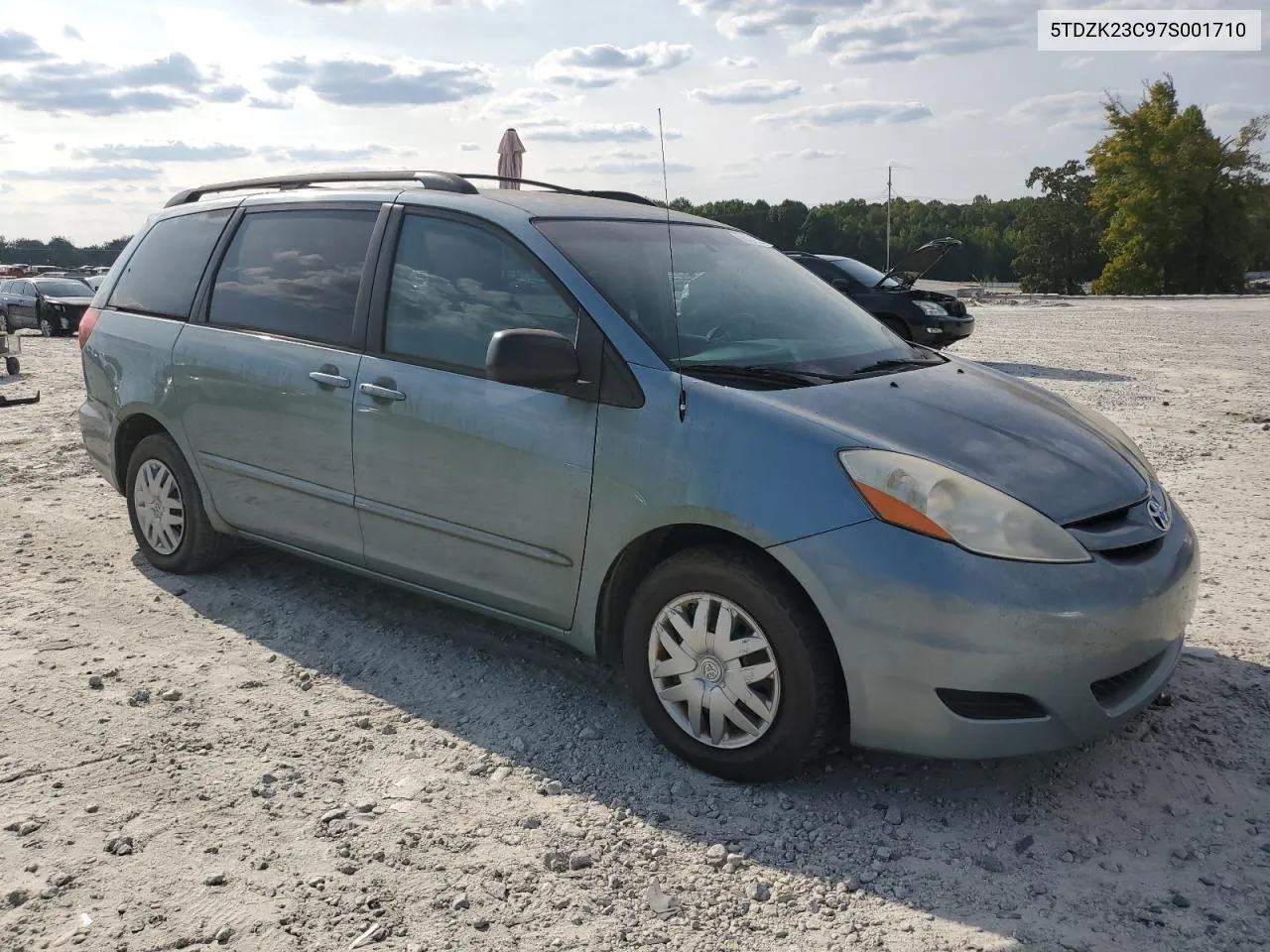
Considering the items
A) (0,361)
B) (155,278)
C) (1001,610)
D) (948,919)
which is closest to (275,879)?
(948,919)

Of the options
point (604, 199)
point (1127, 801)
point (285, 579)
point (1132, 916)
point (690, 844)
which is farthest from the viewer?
point (285, 579)

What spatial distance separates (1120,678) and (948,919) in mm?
919

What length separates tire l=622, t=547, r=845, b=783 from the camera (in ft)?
10.4

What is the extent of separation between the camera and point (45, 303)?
2547 centimetres

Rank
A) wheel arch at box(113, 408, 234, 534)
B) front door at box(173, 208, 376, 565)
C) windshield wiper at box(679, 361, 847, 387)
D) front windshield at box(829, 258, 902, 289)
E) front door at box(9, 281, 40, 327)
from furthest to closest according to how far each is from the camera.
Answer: front door at box(9, 281, 40, 327)
front windshield at box(829, 258, 902, 289)
wheel arch at box(113, 408, 234, 534)
front door at box(173, 208, 376, 565)
windshield wiper at box(679, 361, 847, 387)

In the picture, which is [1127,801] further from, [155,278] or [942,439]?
[155,278]

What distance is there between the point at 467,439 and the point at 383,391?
473 mm

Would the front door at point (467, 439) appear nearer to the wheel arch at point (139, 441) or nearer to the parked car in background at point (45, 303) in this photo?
the wheel arch at point (139, 441)

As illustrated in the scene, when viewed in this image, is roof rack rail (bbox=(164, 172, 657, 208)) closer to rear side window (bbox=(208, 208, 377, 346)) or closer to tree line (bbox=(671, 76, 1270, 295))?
rear side window (bbox=(208, 208, 377, 346))

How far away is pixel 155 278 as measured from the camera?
5.39 metres

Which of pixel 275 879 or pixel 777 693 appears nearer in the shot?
pixel 275 879

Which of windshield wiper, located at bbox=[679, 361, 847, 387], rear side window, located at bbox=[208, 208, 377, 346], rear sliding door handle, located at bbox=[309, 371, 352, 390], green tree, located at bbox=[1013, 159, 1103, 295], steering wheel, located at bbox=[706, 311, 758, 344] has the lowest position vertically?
rear sliding door handle, located at bbox=[309, 371, 352, 390]

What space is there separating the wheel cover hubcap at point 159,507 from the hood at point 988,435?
3.22m

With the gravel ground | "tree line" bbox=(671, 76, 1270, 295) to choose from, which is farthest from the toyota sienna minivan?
"tree line" bbox=(671, 76, 1270, 295)
